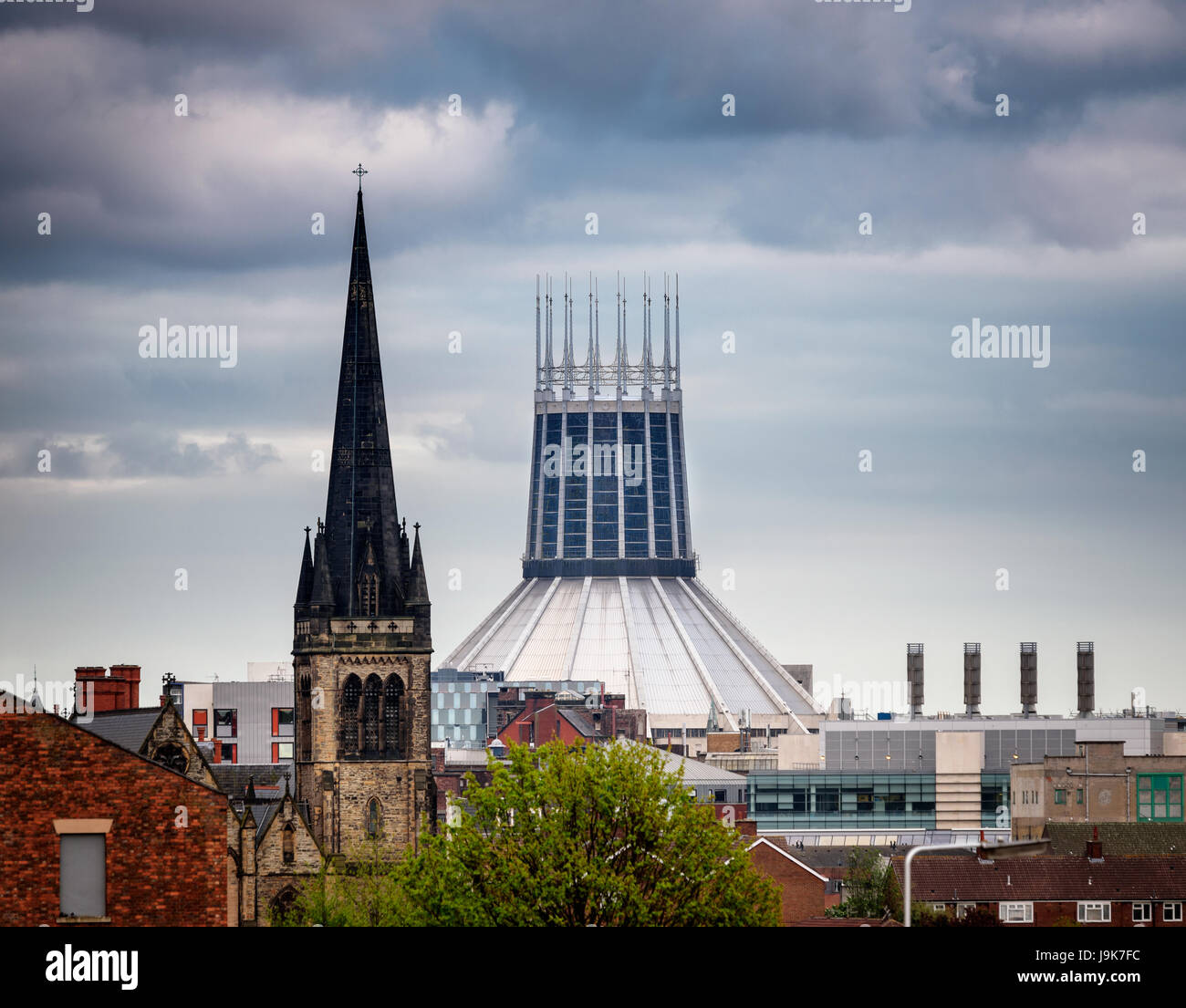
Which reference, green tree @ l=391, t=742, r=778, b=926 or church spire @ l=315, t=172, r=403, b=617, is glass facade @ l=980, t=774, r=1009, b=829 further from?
green tree @ l=391, t=742, r=778, b=926

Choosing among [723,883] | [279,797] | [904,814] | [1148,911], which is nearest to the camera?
[723,883]

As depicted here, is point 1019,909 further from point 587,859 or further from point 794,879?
point 587,859

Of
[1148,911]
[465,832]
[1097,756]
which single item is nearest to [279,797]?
[1148,911]

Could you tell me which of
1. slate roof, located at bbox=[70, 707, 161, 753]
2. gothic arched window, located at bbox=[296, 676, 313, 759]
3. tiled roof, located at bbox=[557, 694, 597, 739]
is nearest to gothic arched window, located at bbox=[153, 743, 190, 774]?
slate roof, located at bbox=[70, 707, 161, 753]

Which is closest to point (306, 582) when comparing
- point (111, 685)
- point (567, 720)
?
point (111, 685)

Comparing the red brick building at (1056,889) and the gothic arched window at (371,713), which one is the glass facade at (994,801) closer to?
the gothic arched window at (371,713)

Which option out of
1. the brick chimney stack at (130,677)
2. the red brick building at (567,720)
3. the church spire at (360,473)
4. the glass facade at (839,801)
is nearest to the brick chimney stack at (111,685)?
the brick chimney stack at (130,677)
